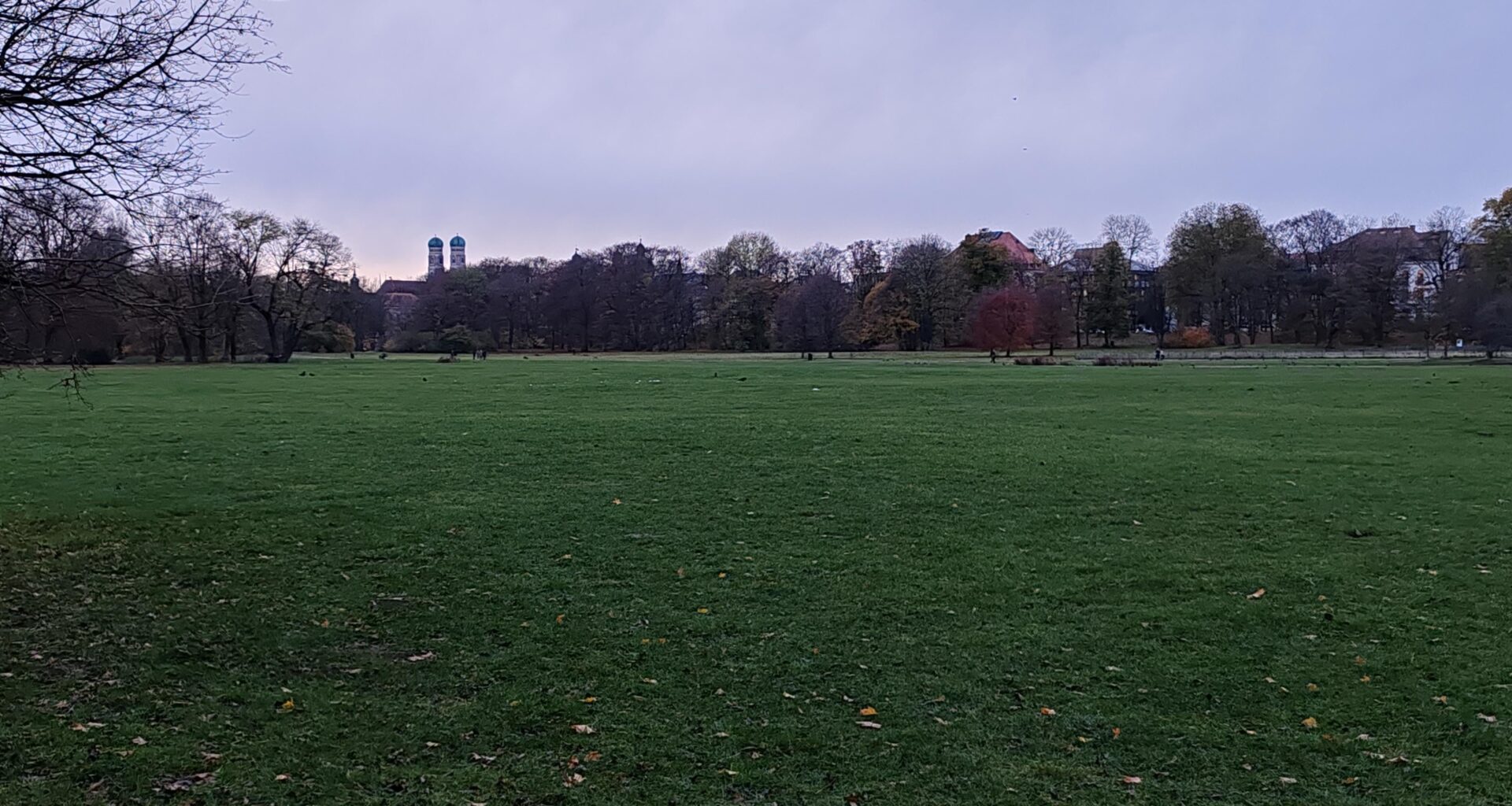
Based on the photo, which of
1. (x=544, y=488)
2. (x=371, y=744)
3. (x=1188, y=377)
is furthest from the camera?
(x=1188, y=377)

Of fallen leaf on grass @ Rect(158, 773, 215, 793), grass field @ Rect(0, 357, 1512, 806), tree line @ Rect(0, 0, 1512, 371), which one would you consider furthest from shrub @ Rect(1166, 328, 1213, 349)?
fallen leaf on grass @ Rect(158, 773, 215, 793)

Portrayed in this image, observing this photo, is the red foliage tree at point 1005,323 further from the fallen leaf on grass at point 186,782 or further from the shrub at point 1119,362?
the fallen leaf on grass at point 186,782

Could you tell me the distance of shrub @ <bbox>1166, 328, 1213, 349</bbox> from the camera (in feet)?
296

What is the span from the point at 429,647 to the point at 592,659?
4.25 ft

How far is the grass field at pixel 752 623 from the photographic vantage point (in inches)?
209

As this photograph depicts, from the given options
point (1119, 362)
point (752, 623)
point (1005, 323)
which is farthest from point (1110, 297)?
point (752, 623)

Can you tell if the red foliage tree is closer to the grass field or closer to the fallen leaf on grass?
the grass field

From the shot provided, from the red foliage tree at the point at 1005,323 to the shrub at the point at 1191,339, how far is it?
2064cm

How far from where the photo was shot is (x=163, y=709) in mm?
5965

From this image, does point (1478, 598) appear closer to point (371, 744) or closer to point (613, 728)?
point (613, 728)

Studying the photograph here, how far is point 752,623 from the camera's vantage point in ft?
26.1

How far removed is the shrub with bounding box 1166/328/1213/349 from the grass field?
256 feet

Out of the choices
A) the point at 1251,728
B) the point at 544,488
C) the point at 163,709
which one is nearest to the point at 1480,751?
the point at 1251,728

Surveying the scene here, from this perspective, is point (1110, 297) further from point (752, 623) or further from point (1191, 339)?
point (752, 623)
